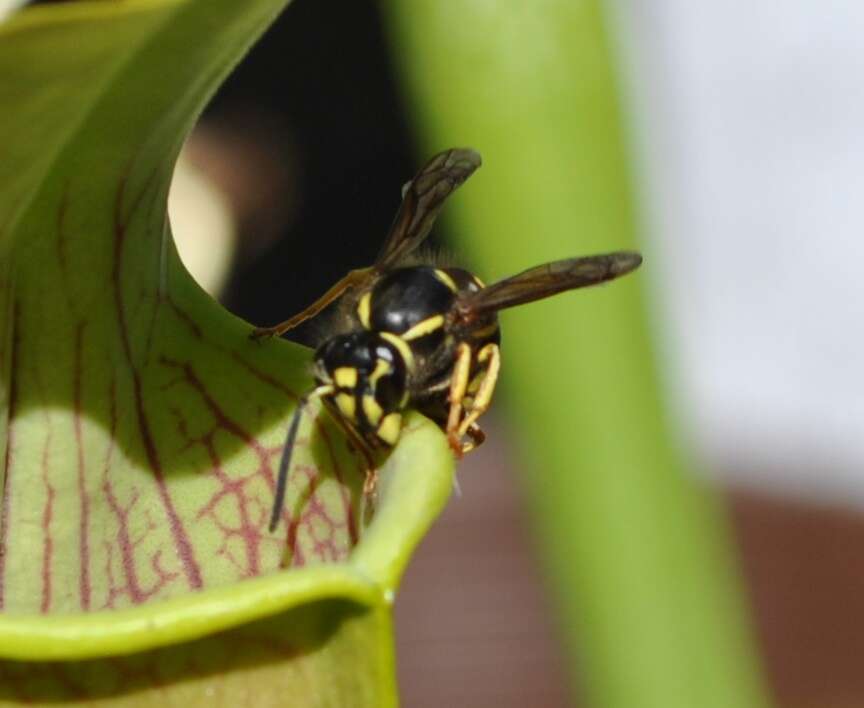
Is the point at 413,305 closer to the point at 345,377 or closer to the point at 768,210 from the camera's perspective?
the point at 345,377

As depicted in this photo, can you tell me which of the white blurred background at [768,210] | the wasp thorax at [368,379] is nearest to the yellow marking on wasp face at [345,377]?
the wasp thorax at [368,379]

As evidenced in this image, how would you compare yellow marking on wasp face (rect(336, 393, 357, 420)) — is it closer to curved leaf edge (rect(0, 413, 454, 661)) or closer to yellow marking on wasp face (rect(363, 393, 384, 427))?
yellow marking on wasp face (rect(363, 393, 384, 427))

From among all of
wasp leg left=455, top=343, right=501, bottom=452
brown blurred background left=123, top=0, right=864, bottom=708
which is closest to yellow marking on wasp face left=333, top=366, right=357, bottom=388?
wasp leg left=455, top=343, right=501, bottom=452

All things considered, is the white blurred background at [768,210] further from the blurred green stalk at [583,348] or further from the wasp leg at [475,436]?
the blurred green stalk at [583,348]

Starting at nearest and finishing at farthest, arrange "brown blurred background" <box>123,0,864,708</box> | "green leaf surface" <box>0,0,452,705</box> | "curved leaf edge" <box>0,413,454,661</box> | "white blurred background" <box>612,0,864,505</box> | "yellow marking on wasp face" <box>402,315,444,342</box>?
"curved leaf edge" <box>0,413,454,661</box> → "green leaf surface" <box>0,0,452,705</box> → "yellow marking on wasp face" <box>402,315,444,342</box> → "brown blurred background" <box>123,0,864,708</box> → "white blurred background" <box>612,0,864,505</box>

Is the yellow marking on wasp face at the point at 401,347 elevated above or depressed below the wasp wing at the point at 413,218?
below

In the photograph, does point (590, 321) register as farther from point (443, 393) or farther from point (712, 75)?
point (712, 75)

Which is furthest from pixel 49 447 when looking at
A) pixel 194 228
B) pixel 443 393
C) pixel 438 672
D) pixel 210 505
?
pixel 438 672
